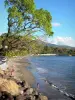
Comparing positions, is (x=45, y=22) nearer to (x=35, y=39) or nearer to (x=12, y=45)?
(x=35, y=39)

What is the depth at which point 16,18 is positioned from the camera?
119 ft

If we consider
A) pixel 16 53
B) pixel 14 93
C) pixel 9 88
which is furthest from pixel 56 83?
pixel 9 88

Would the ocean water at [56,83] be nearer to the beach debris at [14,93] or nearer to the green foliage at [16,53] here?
the beach debris at [14,93]

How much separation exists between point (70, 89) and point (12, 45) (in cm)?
1497

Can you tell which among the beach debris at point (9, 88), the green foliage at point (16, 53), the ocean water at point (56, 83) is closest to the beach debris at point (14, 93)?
the beach debris at point (9, 88)

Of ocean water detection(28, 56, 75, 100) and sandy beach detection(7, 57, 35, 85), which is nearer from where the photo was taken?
ocean water detection(28, 56, 75, 100)

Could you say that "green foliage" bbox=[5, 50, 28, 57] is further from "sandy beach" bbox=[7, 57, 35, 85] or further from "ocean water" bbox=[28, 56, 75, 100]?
"sandy beach" bbox=[7, 57, 35, 85]

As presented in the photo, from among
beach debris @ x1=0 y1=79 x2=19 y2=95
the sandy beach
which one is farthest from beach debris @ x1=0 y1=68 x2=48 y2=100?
the sandy beach

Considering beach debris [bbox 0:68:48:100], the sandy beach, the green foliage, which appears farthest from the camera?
the sandy beach

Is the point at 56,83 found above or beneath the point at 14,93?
beneath

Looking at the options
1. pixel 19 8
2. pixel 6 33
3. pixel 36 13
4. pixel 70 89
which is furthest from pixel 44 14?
pixel 70 89

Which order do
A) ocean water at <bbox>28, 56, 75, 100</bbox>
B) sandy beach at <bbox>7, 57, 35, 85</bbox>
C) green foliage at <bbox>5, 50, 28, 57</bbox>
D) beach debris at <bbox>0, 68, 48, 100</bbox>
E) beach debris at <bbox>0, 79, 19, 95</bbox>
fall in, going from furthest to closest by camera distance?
1. sandy beach at <bbox>7, 57, 35, 85</bbox>
2. ocean water at <bbox>28, 56, 75, 100</bbox>
3. green foliage at <bbox>5, 50, 28, 57</bbox>
4. beach debris at <bbox>0, 79, 19, 95</bbox>
5. beach debris at <bbox>0, 68, 48, 100</bbox>

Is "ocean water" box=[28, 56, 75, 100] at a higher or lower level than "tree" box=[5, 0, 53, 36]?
lower

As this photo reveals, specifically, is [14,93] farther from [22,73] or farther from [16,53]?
[22,73]
